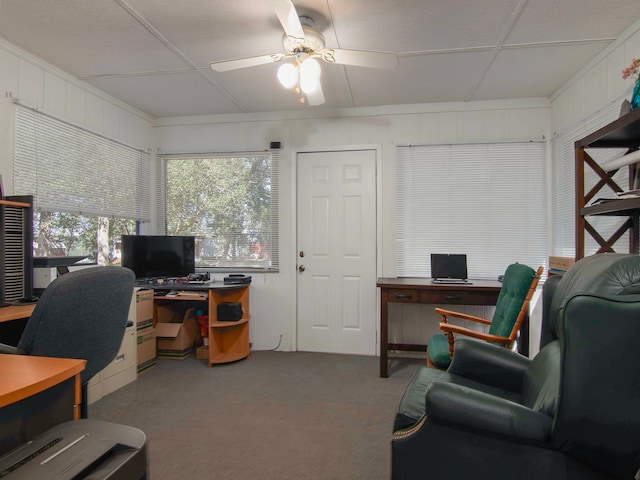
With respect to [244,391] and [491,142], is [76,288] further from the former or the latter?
[491,142]

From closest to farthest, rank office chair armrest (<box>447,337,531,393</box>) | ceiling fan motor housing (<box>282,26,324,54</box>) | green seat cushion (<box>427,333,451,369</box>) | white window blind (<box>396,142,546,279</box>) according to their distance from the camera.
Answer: office chair armrest (<box>447,337,531,393</box>)
ceiling fan motor housing (<box>282,26,324,54</box>)
green seat cushion (<box>427,333,451,369</box>)
white window blind (<box>396,142,546,279</box>)

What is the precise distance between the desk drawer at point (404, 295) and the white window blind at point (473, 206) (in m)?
0.58

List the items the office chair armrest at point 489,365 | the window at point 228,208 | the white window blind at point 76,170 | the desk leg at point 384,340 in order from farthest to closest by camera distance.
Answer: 1. the window at point 228,208
2. the desk leg at point 384,340
3. the white window blind at point 76,170
4. the office chair armrest at point 489,365

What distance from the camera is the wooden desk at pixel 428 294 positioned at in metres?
3.03

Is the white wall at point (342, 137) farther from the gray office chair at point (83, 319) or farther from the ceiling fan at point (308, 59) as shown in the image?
the gray office chair at point (83, 319)

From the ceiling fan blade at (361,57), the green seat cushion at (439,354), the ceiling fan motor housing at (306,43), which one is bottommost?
the green seat cushion at (439,354)

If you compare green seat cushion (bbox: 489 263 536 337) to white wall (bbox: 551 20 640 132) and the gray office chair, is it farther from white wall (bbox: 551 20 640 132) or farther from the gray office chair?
the gray office chair

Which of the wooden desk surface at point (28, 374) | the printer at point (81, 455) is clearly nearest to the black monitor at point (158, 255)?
the wooden desk surface at point (28, 374)

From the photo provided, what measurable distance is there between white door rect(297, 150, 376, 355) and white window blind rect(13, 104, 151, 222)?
1735 millimetres

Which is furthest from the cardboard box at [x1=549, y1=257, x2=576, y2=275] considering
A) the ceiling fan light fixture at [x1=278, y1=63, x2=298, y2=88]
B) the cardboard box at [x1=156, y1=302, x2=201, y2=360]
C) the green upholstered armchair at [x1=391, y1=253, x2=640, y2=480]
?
the cardboard box at [x1=156, y1=302, x2=201, y2=360]

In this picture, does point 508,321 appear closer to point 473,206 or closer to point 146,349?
point 473,206

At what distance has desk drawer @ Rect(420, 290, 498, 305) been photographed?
3025 mm

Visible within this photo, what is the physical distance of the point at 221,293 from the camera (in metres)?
3.64

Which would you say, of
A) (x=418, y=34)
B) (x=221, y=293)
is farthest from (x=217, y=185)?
(x=418, y=34)
